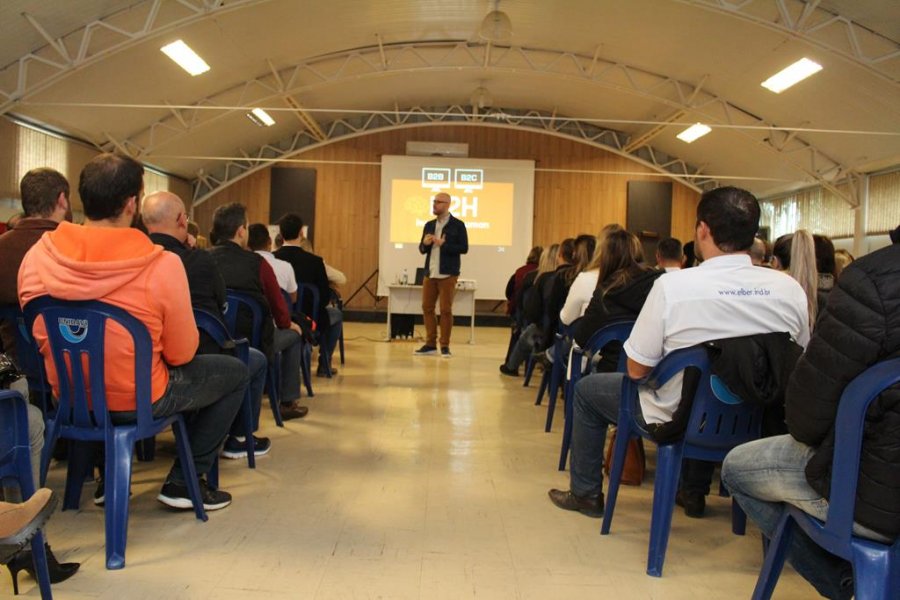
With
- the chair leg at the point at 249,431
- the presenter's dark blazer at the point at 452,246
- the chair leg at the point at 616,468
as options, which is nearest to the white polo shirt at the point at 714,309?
the chair leg at the point at 616,468

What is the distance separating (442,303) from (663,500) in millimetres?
5545

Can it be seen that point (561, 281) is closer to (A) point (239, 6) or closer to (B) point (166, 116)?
(A) point (239, 6)

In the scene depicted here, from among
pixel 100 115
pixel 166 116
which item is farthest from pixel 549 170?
pixel 100 115

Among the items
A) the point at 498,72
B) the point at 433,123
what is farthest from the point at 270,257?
the point at 433,123

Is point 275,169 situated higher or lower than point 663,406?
higher

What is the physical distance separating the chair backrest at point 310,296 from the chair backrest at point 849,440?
13.0 ft

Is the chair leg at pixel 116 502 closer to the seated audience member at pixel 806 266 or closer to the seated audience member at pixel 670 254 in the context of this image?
the seated audience member at pixel 806 266

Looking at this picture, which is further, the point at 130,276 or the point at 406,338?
the point at 406,338

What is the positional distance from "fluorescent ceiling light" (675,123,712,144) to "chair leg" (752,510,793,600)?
10.7 m

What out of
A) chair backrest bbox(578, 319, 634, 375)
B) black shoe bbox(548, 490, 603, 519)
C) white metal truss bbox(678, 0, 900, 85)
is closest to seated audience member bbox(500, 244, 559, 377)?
chair backrest bbox(578, 319, 634, 375)

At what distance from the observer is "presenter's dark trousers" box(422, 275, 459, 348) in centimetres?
745

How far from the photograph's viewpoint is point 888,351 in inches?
49.8

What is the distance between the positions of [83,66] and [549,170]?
789 centimetres

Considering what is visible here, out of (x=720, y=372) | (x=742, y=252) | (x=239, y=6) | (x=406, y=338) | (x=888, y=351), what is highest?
(x=239, y=6)
